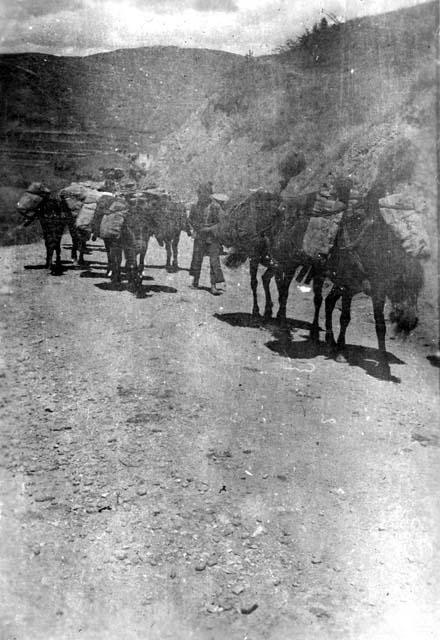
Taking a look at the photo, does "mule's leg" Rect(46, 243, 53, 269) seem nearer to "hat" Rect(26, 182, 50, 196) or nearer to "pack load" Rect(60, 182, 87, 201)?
"pack load" Rect(60, 182, 87, 201)

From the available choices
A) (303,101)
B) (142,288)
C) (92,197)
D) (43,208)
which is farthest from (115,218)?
(303,101)

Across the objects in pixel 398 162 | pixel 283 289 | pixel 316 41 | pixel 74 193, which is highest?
pixel 316 41

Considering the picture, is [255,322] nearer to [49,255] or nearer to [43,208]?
[43,208]

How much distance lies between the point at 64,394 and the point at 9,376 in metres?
0.81

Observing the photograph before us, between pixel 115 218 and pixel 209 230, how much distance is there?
1780 mm

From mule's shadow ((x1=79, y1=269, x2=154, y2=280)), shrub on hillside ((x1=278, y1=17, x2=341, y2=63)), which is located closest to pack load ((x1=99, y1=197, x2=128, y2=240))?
mule's shadow ((x1=79, y1=269, x2=154, y2=280))

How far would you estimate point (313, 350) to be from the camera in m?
8.84

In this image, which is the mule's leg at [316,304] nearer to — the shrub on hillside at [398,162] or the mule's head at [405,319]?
the mule's head at [405,319]

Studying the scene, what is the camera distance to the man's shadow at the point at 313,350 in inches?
316

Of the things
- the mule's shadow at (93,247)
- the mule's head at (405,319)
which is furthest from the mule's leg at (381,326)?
the mule's shadow at (93,247)

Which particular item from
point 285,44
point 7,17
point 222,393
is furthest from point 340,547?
point 285,44

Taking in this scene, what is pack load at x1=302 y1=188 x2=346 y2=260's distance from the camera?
8.13m

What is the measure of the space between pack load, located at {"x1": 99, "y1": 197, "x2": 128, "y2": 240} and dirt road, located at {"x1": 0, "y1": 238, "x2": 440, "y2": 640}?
2.68m

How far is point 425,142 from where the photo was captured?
1195 centimetres
